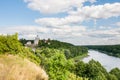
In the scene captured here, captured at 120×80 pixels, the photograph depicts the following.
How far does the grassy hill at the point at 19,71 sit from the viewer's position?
3175 mm

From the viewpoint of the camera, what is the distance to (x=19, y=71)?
325 centimetres

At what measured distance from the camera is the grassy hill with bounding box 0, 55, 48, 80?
3.17 metres

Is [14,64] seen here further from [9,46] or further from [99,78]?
[99,78]

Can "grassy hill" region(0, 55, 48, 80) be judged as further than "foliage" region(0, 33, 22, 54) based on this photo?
No

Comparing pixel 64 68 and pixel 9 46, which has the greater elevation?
pixel 9 46

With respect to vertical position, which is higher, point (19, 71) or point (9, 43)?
point (19, 71)

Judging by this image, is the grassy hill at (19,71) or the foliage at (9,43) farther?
the foliage at (9,43)

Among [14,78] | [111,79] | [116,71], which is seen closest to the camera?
[14,78]

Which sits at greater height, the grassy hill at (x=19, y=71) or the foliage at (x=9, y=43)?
the grassy hill at (x=19, y=71)

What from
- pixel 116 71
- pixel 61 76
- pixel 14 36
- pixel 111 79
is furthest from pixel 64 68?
pixel 116 71

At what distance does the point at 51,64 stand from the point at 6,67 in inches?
1682

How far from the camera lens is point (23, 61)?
370 cm

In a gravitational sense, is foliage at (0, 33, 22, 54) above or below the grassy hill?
below

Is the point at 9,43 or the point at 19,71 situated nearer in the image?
the point at 19,71
